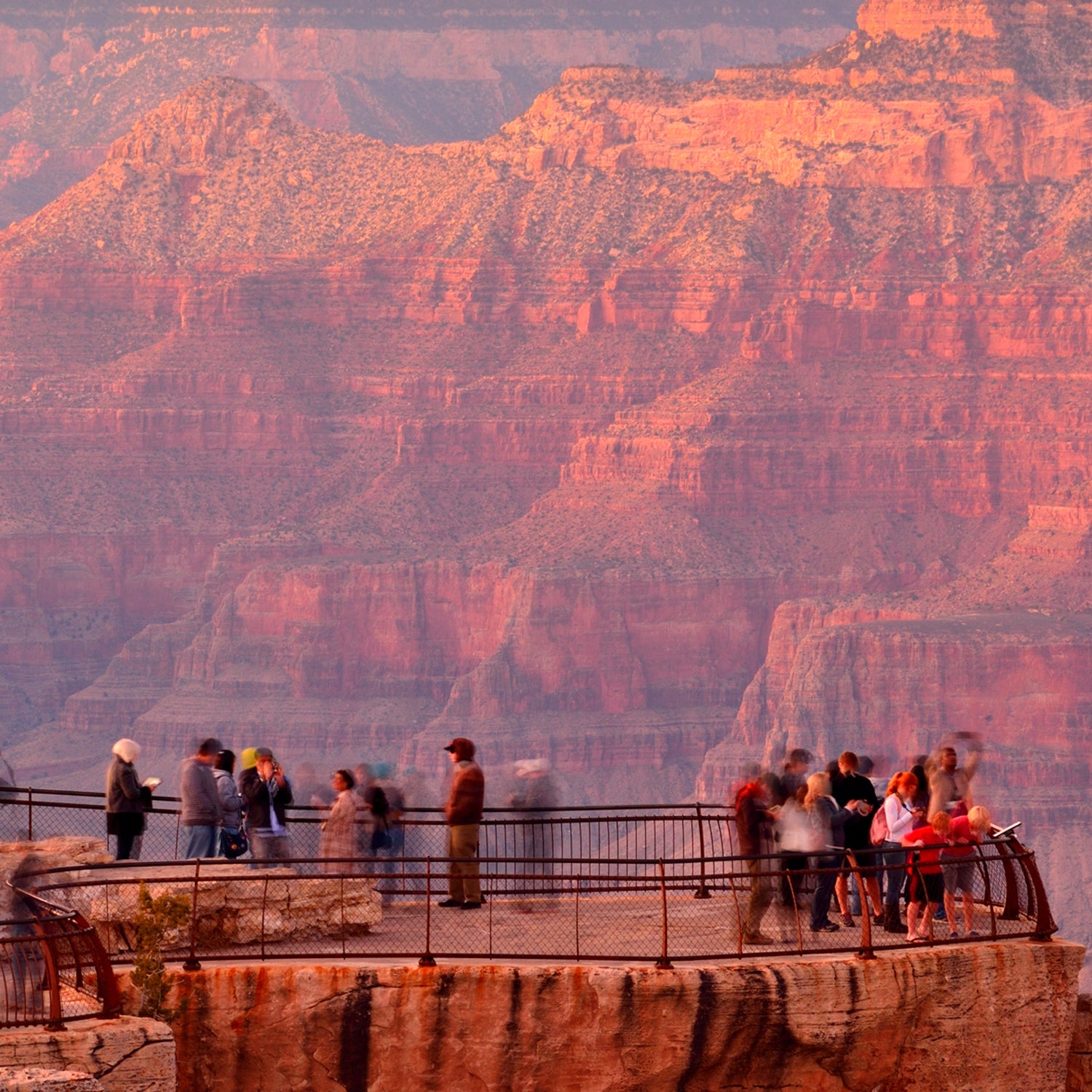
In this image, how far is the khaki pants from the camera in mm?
30281

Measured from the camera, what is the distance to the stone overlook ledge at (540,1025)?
88.2 ft

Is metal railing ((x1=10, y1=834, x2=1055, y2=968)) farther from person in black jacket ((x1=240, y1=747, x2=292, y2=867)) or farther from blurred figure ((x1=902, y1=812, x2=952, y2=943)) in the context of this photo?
person in black jacket ((x1=240, y1=747, x2=292, y2=867))

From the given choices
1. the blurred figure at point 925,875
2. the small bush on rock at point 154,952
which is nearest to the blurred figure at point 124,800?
the small bush on rock at point 154,952

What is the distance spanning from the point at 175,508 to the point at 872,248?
33.0 meters

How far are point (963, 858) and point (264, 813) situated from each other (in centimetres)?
668

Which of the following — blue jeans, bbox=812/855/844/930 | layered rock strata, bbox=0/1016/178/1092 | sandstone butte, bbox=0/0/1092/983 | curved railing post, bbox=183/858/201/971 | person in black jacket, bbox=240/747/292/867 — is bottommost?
layered rock strata, bbox=0/1016/178/1092

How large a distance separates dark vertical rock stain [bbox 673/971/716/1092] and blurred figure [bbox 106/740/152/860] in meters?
6.20

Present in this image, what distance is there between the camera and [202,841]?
3034 cm

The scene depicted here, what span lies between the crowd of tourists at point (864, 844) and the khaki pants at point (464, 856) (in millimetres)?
2472

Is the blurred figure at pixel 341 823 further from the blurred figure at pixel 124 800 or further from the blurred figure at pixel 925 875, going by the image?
the blurred figure at pixel 925 875

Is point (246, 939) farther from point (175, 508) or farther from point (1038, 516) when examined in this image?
point (175, 508)

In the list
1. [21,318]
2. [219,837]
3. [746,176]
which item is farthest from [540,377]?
[219,837]

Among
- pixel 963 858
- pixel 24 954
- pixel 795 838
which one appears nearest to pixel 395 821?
pixel 795 838

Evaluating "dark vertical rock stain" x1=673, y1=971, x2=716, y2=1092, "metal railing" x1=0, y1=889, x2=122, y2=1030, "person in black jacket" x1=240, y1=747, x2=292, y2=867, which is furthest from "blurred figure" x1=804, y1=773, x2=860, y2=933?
"metal railing" x1=0, y1=889, x2=122, y2=1030
